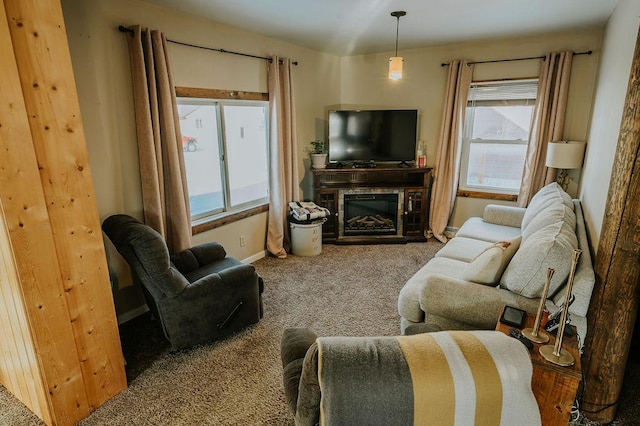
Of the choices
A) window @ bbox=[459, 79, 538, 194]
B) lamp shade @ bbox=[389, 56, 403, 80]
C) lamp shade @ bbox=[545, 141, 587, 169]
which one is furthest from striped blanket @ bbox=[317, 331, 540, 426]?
window @ bbox=[459, 79, 538, 194]

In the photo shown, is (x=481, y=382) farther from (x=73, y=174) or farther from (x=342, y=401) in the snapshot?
(x=73, y=174)

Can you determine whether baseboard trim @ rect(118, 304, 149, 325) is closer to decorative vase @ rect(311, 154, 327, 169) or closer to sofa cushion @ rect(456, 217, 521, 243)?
decorative vase @ rect(311, 154, 327, 169)

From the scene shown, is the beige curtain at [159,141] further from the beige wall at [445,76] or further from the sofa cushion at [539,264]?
the beige wall at [445,76]

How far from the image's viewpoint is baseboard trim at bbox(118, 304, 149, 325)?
289 cm

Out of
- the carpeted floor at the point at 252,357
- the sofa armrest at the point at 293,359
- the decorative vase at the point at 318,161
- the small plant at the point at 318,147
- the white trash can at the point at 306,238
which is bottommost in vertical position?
the carpeted floor at the point at 252,357

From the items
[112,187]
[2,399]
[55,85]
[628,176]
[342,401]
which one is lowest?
[2,399]

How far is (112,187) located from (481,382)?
8.91ft

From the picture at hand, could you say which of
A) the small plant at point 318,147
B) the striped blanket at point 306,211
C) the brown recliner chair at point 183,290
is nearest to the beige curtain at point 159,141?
the brown recliner chair at point 183,290

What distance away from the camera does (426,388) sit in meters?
0.98

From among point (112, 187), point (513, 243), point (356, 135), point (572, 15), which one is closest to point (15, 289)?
point (112, 187)

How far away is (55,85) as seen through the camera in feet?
5.58

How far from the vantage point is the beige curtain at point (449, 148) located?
14.5ft

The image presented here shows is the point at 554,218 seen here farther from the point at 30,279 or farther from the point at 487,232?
the point at 30,279

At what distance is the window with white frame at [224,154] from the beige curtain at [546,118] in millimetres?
3033
